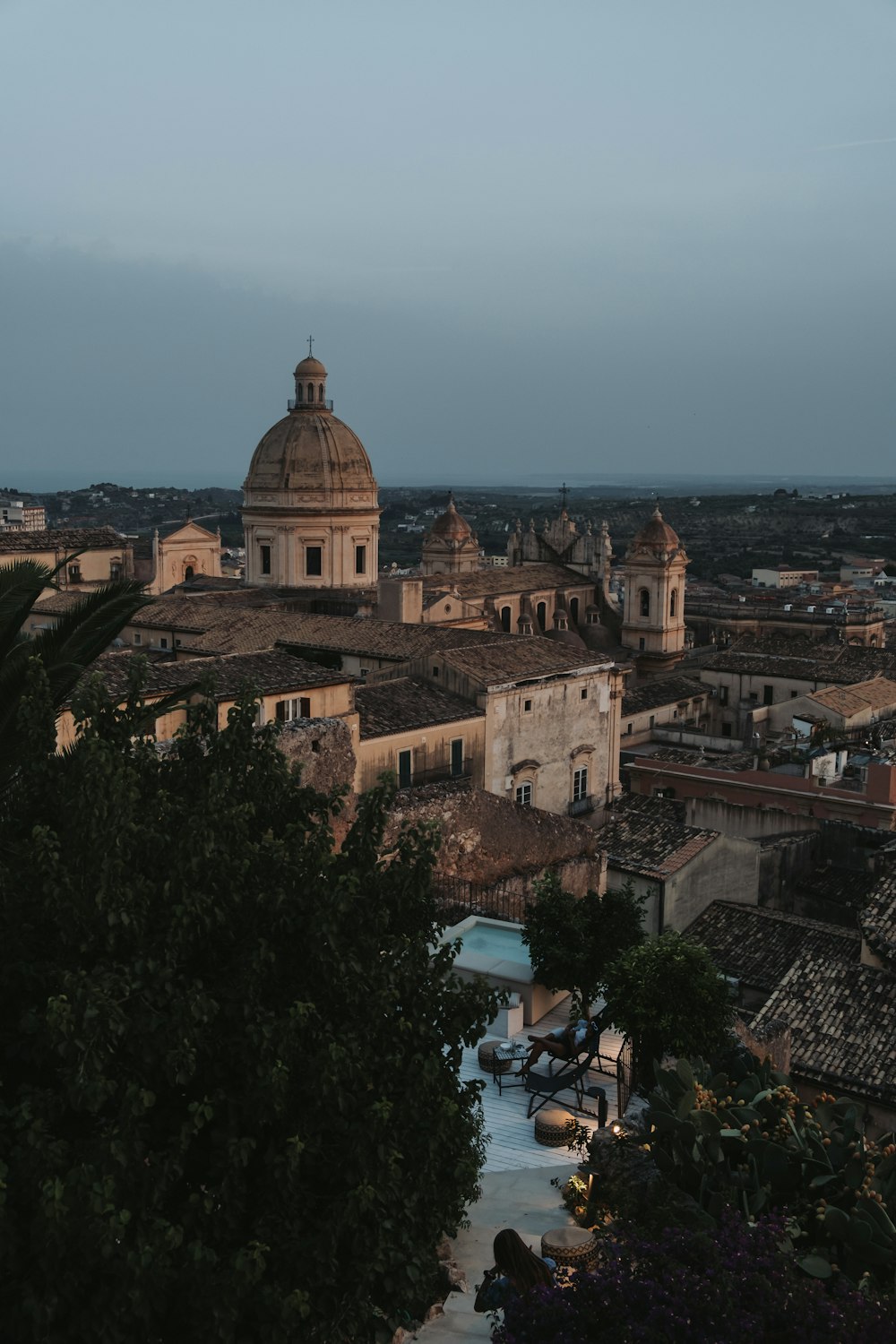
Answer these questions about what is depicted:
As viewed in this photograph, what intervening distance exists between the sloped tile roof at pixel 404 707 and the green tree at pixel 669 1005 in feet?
44.1

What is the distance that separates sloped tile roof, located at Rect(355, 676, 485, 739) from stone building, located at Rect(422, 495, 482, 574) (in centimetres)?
3630

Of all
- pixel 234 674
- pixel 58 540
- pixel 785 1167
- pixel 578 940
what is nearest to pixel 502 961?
pixel 578 940

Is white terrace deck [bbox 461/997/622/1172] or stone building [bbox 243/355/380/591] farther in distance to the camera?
stone building [bbox 243/355/380/591]

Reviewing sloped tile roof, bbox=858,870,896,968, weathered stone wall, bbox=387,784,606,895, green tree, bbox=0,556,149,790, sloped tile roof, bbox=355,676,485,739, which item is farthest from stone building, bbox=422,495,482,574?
green tree, bbox=0,556,149,790

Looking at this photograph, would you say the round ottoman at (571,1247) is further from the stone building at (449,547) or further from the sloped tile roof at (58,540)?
the stone building at (449,547)

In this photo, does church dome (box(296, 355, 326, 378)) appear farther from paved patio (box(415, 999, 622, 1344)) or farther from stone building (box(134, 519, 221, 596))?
paved patio (box(415, 999, 622, 1344))

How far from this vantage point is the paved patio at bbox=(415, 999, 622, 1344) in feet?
26.9

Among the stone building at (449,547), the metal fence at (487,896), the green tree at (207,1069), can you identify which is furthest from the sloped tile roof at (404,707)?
the stone building at (449,547)

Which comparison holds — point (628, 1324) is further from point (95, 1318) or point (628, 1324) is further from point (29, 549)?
point (29, 549)

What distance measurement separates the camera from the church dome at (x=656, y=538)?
2325 inches

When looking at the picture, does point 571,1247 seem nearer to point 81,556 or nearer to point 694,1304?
point 694,1304

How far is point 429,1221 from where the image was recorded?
7.32 meters

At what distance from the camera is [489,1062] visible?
11.9 meters

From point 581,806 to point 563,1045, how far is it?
18.9 m
